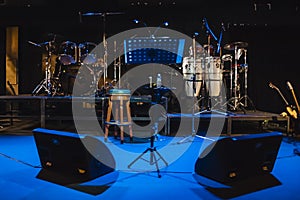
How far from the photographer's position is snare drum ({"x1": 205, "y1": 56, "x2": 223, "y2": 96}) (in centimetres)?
621

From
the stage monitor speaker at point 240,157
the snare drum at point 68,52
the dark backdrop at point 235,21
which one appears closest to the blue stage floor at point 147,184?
the stage monitor speaker at point 240,157

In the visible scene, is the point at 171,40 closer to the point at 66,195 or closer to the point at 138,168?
the point at 138,168

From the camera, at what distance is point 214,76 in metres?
6.29

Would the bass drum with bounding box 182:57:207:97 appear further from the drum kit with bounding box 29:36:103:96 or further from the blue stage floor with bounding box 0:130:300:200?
the blue stage floor with bounding box 0:130:300:200

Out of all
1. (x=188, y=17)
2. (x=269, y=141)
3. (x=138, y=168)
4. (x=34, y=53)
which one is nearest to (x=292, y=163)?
(x=269, y=141)

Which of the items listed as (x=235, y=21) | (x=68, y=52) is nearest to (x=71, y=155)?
(x=68, y=52)

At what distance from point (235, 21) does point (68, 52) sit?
13.6 ft

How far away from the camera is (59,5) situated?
679cm

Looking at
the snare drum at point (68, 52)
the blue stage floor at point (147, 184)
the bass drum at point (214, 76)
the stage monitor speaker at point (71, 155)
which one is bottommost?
the blue stage floor at point (147, 184)

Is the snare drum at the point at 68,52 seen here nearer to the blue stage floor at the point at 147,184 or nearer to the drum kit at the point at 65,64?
the drum kit at the point at 65,64

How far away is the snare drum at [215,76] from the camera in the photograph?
621 centimetres

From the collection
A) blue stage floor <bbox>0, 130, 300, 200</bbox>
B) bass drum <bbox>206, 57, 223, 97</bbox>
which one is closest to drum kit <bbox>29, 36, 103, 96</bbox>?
bass drum <bbox>206, 57, 223, 97</bbox>

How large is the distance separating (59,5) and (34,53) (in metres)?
1.62

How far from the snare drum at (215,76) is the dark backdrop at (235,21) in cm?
105
